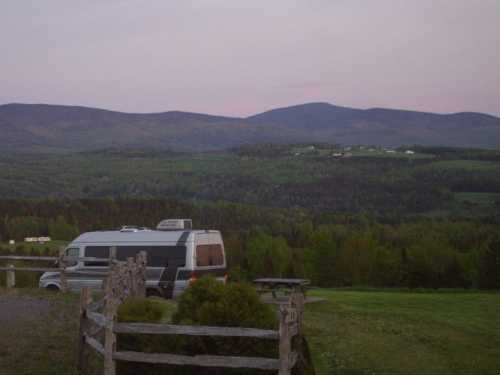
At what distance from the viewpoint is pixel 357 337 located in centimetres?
1478

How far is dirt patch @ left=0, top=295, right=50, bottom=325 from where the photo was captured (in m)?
15.7

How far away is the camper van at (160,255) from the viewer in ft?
70.2

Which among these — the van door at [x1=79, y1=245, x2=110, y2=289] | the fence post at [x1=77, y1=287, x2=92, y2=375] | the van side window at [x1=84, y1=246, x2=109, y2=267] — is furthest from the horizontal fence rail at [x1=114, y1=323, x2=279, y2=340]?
the van side window at [x1=84, y1=246, x2=109, y2=267]

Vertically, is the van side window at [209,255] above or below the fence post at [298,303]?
below

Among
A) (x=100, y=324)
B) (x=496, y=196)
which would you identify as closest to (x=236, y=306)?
(x=100, y=324)

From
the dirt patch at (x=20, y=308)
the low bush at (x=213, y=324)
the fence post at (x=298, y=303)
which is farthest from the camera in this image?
the dirt patch at (x=20, y=308)

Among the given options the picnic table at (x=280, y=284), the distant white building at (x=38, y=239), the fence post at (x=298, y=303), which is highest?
the fence post at (x=298, y=303)

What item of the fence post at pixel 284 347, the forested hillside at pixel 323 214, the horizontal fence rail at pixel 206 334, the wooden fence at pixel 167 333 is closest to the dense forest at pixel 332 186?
the forested hillside at pixel 323 214

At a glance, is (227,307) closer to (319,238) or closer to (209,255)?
(209,255)

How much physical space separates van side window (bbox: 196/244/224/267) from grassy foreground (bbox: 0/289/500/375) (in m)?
3.04

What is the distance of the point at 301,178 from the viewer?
189 meters

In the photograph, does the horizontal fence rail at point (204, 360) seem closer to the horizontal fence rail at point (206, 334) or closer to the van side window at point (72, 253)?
the horizontal fence rail at point (206, 334)

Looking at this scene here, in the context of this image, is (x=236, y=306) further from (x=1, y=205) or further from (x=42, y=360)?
(x=1, y=205)

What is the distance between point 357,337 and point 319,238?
192ft
